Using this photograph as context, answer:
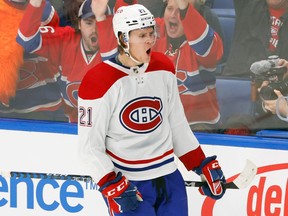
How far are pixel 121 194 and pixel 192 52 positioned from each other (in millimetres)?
1036

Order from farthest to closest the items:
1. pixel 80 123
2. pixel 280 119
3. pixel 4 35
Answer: pixel 4 35, pixel 280 119, pixel 80 123

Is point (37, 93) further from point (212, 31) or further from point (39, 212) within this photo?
point (212, 31)

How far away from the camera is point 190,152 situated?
3518mm

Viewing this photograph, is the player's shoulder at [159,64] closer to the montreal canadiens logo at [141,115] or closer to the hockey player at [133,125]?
the hockey player at [133,125]

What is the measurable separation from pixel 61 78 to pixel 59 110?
148mm

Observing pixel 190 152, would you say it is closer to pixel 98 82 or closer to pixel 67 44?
pixel 98 82

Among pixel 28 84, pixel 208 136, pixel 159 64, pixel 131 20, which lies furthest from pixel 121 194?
pixel 28 84

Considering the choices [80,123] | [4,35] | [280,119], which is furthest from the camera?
[4,35]

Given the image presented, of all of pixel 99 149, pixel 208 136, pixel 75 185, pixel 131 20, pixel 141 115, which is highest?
pixel 131 20

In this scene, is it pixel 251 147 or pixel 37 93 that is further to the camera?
pixel 37 93

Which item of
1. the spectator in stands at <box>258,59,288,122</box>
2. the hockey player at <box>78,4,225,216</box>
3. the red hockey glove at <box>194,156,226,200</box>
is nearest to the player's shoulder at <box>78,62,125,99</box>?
the hockey player at <box>78,4,225,216</box>

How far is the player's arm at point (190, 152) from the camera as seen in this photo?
3.47m

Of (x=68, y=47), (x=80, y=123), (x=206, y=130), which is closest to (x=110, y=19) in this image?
(x=68, y=47)

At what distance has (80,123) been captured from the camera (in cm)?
334
